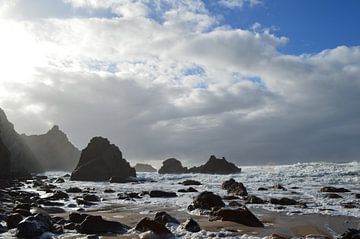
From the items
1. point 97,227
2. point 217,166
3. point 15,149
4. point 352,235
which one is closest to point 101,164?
point 217,166

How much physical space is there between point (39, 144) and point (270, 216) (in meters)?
138

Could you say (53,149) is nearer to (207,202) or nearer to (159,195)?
(159,195)

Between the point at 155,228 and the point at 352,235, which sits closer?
the point at 352,235

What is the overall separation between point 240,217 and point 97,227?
5777mm

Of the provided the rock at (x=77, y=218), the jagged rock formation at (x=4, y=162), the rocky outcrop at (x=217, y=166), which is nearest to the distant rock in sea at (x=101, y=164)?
the jagged rock formation at (x=4, y=162)

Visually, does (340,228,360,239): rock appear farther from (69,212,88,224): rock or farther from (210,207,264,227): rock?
(69,212,88,224): rock

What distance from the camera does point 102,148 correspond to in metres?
84.8

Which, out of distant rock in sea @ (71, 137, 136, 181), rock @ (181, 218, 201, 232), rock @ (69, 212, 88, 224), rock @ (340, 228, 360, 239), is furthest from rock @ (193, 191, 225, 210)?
distant rock in sea @ (71, 137, 136, 181)

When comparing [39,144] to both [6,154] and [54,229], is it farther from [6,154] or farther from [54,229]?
[54,229]

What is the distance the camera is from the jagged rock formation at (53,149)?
145500mm

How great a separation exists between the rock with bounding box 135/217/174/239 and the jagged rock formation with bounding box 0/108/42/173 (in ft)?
304

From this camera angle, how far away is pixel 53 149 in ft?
486

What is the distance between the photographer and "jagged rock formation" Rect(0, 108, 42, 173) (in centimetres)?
10418

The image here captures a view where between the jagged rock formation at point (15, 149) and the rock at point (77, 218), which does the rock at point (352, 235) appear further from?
the jagged rock formation at point (15, 149)
